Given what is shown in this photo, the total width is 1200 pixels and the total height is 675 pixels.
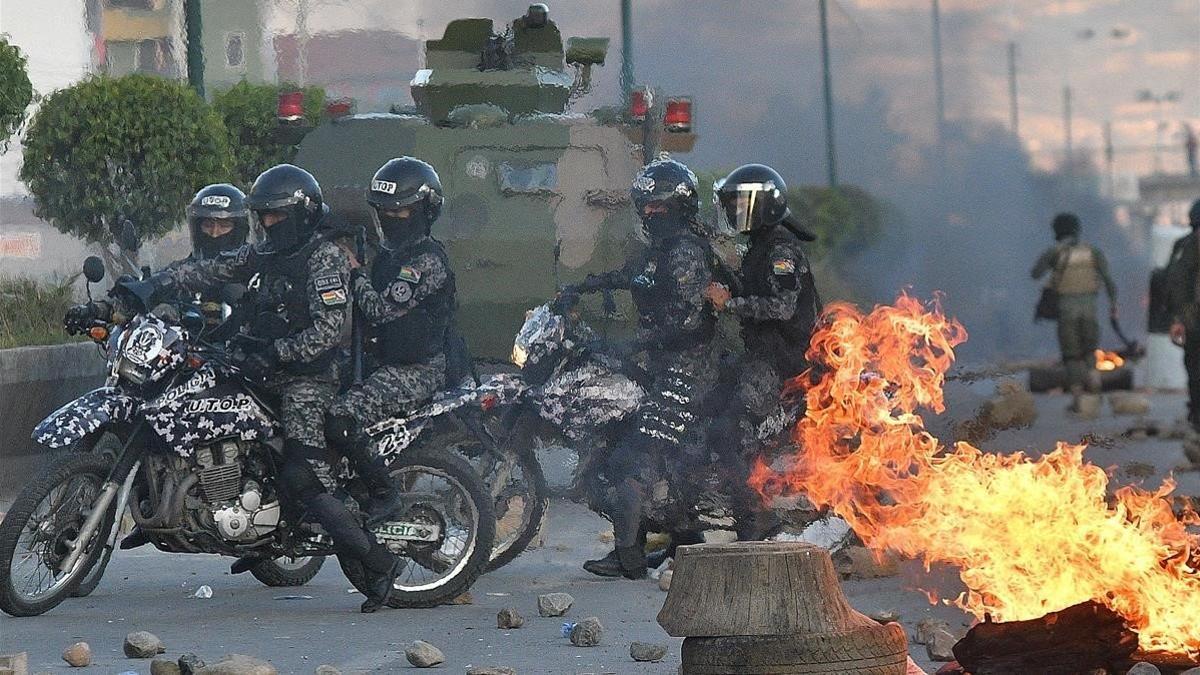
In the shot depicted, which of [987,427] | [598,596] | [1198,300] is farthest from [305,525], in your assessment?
[1198,300]

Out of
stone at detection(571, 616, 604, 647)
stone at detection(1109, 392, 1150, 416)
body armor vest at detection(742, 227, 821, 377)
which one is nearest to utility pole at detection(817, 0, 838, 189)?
body armor vest at detection(742, 227, 821, 377)

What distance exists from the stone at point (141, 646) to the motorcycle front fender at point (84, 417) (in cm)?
106

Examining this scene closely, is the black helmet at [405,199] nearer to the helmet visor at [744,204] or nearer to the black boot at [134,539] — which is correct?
the helmet visor at [744,204]

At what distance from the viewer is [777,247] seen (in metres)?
9.75

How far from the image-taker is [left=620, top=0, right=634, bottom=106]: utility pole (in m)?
9.37

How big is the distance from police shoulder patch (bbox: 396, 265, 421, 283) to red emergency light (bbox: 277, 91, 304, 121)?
5.03 meters

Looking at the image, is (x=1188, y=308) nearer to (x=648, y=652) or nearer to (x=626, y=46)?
(x=626, y=46)

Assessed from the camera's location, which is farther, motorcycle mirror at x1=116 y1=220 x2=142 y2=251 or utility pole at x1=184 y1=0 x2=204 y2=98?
utility pole at x1=184 y1=0 x2=204 y2=98

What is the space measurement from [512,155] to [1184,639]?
29.6 feet

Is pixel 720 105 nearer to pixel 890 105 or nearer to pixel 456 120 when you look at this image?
pixel 890 105

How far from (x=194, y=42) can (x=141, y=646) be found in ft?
23.5

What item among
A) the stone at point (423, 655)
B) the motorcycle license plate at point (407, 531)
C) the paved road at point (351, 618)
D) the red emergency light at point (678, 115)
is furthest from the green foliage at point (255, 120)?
the stone at point (423, 655)

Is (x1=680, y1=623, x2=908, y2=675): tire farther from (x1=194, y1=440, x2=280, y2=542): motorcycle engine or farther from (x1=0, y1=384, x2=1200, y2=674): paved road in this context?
(x1=194, y1=440, x2=280, y2=542): motorcycle engine

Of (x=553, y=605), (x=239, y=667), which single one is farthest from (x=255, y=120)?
(x=239, y=667)
